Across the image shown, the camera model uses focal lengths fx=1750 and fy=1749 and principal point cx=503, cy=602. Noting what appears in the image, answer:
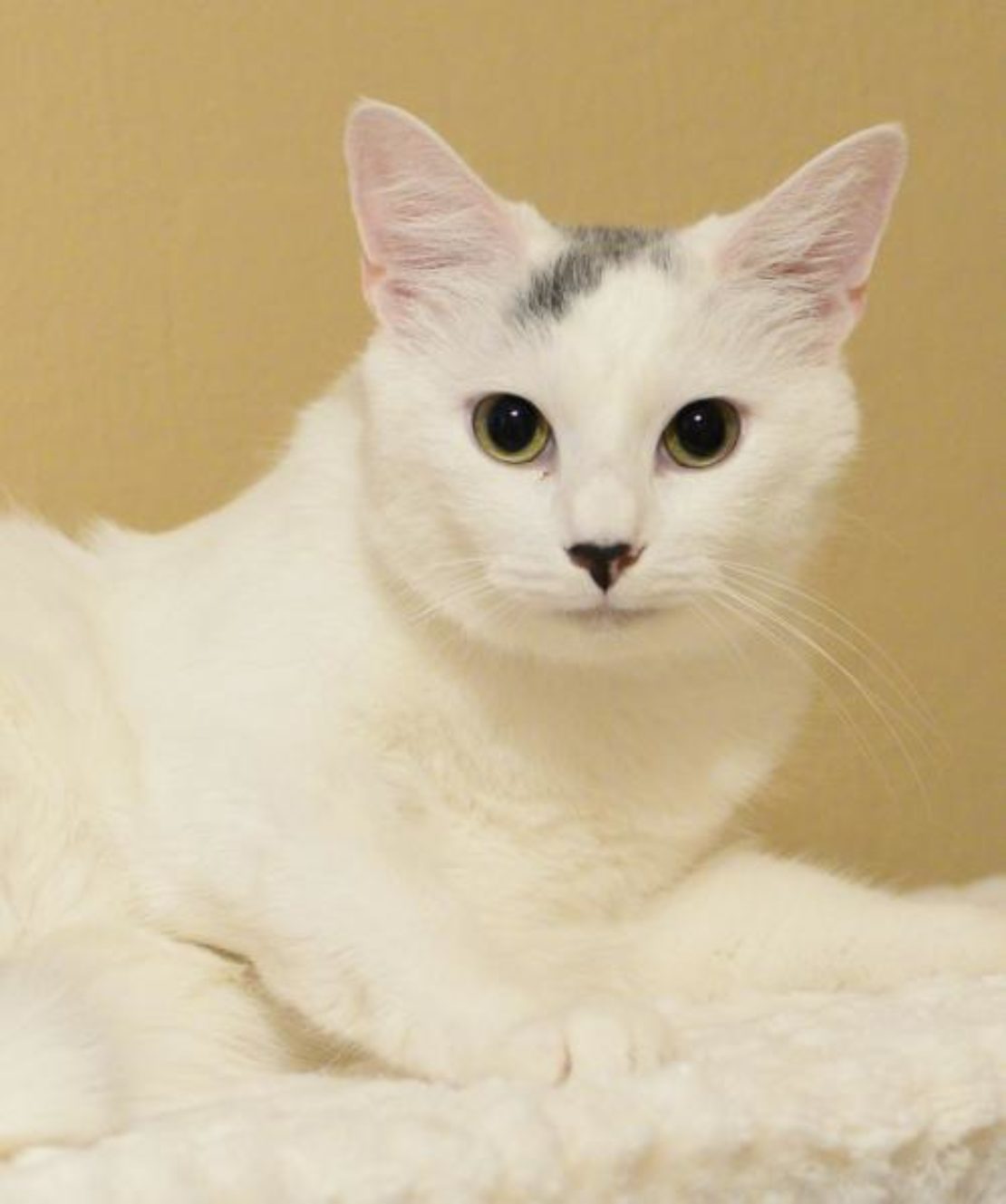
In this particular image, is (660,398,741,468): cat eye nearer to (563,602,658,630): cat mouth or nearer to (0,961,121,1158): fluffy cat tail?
(563,602,658,630): cat mouth

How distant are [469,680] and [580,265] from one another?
0.34m

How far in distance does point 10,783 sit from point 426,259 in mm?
530

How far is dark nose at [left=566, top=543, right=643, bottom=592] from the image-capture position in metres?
1.20

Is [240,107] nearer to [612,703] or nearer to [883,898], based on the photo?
[612,703]

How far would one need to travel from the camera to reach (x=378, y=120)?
1.34 meters

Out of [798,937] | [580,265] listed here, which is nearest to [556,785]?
[798,937]

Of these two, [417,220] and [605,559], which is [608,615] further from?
[417,220]

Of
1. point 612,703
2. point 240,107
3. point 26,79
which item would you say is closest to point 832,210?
point 612,703

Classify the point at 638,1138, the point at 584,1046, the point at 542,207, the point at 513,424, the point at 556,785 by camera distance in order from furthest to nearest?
1. the point at 542,207
2. the point at 556,785
3. the point at 513,424
4. the point at 584,1046
5. the point at 638,1138

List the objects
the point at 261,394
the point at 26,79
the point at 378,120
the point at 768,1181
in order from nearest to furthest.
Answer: the point at 768,1181 < the point at 378,120 < the point at 26,79 < the point at 261,394

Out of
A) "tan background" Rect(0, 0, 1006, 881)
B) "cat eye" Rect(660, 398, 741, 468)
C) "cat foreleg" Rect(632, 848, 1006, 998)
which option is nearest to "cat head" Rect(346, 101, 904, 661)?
"cat eye" Rect(660, 398, 741, 468)

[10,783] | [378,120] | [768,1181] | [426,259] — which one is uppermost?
[378,120]

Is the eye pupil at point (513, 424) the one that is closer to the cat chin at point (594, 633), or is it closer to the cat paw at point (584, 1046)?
the cat chin at point (594, 633)

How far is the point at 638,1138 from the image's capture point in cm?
99
